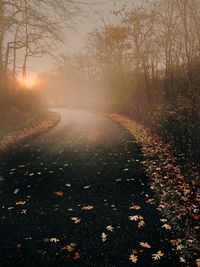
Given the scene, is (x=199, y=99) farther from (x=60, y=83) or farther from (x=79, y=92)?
(x=60, y=83)

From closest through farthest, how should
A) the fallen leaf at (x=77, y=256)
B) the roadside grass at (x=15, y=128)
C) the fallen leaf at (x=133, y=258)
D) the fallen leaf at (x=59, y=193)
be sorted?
the fallen leaf at (x=133, y=258) → the fallen leaf at (x=77, y=256) → the fallen leaf at (x=59, y=193) → the roadside grass at (x=15, y=128)

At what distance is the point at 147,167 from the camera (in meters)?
9.27

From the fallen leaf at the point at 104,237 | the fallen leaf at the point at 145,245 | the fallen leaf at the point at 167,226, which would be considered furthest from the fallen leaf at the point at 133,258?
the fallen leaf at the point at 167,226

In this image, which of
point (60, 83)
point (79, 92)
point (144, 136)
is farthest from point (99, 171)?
point (60, 83)

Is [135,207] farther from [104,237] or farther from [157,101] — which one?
[157,101]

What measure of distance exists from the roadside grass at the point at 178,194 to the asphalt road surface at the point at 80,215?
0.64ft

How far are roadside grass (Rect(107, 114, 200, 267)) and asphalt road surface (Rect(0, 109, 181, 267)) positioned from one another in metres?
0.19

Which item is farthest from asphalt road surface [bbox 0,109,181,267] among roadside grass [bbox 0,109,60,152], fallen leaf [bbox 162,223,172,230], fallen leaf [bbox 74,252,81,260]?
roadside grass [bbox 0,109,60,152]

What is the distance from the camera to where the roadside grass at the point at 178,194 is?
4.76 metres

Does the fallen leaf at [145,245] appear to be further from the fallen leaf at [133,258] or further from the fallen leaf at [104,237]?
the fallen leaf at [104,237]

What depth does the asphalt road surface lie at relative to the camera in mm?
4539

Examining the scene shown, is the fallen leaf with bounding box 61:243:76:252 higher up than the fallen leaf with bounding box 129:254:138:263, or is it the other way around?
the fallen leaf with bounding box 129:254:138:263

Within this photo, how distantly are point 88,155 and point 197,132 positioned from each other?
413 cm

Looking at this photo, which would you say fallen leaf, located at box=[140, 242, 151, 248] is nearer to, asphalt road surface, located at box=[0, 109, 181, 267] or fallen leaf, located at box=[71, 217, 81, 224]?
asphalt road surface, located at box=[0, 109, 181, 267]
